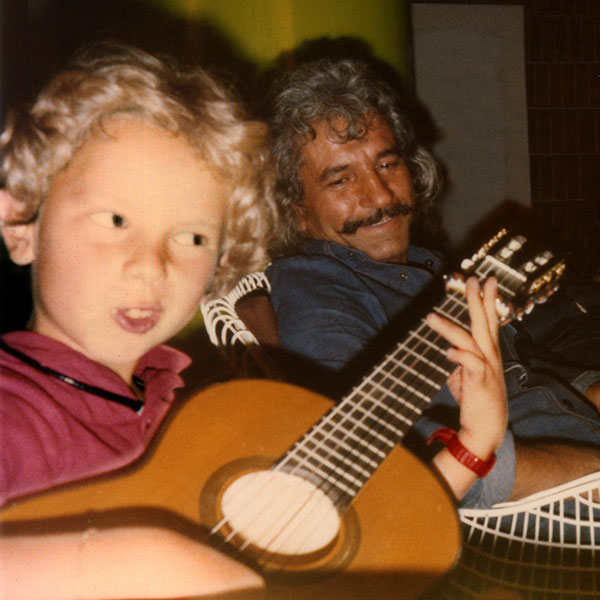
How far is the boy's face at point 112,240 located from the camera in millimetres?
539

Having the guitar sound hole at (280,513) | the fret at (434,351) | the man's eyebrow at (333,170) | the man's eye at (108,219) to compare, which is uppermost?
the man's eye at (108,219)

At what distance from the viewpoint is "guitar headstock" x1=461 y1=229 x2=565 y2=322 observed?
2.41ft

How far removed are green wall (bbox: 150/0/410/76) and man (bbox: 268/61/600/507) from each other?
0.24 ft

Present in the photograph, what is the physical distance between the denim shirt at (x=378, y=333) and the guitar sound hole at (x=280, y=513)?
215 millimetres

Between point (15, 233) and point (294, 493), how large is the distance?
0.34m

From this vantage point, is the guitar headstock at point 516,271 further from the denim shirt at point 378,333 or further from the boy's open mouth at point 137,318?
the boy's open mouth at point 137,318

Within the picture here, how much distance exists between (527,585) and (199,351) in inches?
19.1

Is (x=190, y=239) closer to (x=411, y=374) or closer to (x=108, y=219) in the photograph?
(x=108, y=219)

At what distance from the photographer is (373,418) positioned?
1.89 ft

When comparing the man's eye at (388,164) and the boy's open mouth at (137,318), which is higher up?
the man's eye at (388,164)

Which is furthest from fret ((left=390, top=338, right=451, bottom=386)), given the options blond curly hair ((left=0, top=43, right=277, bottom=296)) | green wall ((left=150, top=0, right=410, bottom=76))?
green wall ((left=150, top=0, right=410, bottom=76))

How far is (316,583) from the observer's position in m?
0.48

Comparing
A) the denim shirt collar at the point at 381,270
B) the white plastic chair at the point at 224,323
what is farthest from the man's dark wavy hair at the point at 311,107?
the white plastic chair at the point at 224,323

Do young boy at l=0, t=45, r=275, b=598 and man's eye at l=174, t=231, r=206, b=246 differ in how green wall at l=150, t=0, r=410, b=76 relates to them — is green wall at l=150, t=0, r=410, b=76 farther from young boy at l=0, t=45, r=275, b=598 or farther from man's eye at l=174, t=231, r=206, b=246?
man's eye at l=174, t=231, r=206, b=246
